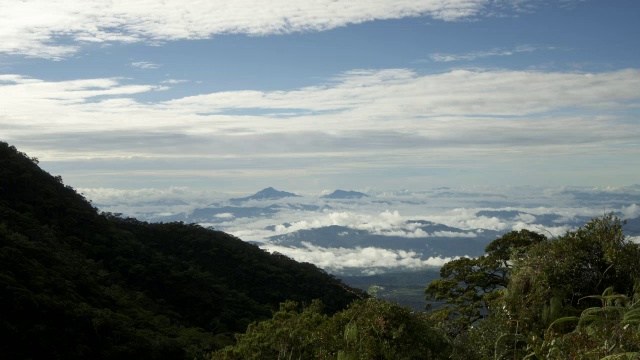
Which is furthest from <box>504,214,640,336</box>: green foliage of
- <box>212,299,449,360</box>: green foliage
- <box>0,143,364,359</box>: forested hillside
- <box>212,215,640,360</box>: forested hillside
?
<box>0,143,364,359</box>: forested hillside

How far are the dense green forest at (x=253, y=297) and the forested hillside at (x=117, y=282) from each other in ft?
0.36

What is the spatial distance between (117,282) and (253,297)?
14590 millimetres

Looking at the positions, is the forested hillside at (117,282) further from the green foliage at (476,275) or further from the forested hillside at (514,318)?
the green foliage at (476,275)

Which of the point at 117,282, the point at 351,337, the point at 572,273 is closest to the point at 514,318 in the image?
the point at 572,273

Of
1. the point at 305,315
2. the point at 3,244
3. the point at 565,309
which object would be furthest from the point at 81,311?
the point at 565,309

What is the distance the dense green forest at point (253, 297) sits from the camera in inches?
464

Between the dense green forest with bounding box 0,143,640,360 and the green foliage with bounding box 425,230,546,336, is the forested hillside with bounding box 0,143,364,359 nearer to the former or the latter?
the dense green forest with bounding box 0,143,640,360

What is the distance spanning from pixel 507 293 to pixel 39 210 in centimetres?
4522

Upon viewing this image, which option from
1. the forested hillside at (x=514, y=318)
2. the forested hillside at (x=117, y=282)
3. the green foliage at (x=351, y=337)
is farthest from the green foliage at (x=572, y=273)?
the forested hillside at (x=117, y=282)

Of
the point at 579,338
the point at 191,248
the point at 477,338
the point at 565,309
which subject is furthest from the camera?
the point at 191,248

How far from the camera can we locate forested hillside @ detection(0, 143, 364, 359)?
24.7m

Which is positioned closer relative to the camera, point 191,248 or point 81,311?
point 81,311

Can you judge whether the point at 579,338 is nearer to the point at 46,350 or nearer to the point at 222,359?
the point at 222,359

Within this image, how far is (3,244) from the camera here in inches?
1204
